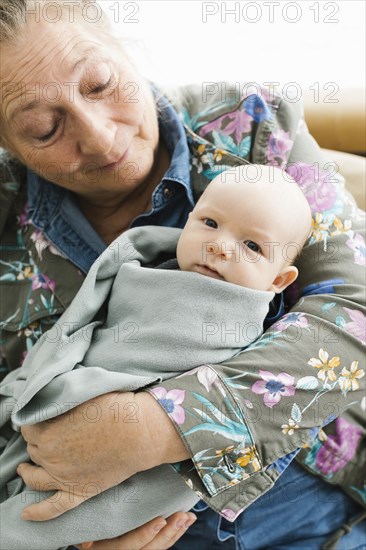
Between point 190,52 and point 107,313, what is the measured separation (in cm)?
124

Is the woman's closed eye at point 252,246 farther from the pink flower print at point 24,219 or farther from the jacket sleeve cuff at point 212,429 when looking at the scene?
the pink flower print at point 24,219

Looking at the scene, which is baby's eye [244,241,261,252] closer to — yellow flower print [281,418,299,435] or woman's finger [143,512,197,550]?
yellow flower print [281,418,299,435]

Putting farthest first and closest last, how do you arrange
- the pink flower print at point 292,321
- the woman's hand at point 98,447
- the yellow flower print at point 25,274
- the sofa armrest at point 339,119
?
the sofa armrest at point 339,119 → the yellow flower print at point 25,274 → the pink flower print at point 292,321 → the woman's hand at point 98,447

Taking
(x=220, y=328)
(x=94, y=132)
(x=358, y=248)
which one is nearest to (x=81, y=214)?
(x=94, y=132)

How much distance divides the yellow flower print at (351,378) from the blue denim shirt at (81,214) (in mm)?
534

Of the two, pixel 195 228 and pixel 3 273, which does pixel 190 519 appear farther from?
pixel 3 273

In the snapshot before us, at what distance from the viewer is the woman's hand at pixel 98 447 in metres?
1.08

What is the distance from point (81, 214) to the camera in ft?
5.07

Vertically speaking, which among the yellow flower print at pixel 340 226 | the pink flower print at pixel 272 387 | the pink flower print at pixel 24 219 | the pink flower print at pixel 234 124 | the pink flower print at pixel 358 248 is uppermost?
the pink flower print at pixel 234 124

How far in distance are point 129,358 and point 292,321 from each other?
33 cm

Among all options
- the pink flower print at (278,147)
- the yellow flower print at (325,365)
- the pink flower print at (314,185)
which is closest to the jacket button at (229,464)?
the yellow flower print at (325,365)

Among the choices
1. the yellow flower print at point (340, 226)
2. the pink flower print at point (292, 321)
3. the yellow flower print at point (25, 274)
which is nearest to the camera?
the pink flower print at point (292, 321)

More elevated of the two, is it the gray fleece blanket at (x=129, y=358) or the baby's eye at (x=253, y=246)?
the baby's eye at (x=253, y=246)

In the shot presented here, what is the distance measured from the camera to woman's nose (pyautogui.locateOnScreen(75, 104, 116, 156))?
131 cm
